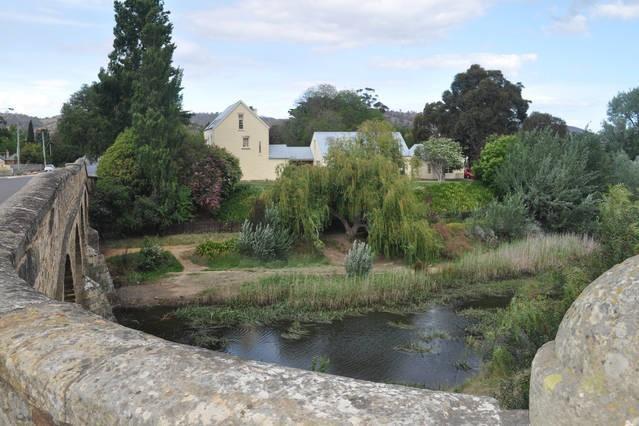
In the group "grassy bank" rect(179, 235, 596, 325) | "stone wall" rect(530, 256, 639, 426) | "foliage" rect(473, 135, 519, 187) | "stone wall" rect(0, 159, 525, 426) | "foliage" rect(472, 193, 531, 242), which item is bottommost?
"grassy bank" rect(179, 235, 596, 325)

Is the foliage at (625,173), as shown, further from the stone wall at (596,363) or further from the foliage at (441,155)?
the stone wall at (596,363)

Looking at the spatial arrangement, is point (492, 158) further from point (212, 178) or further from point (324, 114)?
point (324, 114)

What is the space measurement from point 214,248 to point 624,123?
39.7 meters

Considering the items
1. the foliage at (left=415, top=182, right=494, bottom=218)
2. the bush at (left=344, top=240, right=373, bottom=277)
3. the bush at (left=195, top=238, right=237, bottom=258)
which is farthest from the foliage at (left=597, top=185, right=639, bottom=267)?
the foliage at (left=415, top=182, right=494, bottom=218)

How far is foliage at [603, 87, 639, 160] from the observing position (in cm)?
4547

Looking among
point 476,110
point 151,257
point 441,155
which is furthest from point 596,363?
point 476,110

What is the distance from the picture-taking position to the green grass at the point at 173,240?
25.6m

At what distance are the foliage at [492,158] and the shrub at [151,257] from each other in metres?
21.1

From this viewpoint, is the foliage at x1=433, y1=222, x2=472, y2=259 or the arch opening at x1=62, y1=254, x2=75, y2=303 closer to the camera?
the arch opening at x1=62, y1=254, x2=75, y2=303

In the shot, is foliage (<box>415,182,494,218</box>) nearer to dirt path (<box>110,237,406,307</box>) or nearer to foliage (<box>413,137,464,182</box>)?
foliage (<box>413,137,464,182</box>)

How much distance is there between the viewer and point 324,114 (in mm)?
61344

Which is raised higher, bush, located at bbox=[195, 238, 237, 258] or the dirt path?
bush, located at bbox=[195, 238, 237, 258]

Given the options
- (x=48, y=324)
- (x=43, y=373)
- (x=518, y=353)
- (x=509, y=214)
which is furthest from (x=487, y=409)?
(x=509, y=214)

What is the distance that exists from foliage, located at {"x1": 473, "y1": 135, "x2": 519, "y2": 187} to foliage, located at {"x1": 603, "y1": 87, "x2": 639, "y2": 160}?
14362mm
